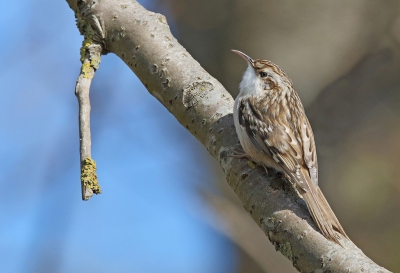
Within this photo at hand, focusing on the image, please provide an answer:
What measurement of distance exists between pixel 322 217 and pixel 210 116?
30.7 inches

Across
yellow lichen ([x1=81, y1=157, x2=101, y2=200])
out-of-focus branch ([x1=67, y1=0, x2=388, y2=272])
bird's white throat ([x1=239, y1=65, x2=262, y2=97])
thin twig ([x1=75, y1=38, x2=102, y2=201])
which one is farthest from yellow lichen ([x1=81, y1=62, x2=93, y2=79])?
bird's white throat ([x1=239, y1=65, x2=262, y2=97])

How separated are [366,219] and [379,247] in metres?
0.26

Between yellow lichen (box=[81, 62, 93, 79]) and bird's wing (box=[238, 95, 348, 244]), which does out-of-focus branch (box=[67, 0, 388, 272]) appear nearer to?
bird's wing (box=[238, 95, 348, 244])

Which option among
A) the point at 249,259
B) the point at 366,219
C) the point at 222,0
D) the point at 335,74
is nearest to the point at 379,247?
the point at 366,219

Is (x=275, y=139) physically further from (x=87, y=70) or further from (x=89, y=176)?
(x=89, y=176)

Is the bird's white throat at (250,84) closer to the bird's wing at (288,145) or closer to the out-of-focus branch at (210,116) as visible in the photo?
the bird's wing at (288,145)

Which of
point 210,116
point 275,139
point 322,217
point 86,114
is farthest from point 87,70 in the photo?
point 322,217

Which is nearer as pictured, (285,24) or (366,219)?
(366,219)

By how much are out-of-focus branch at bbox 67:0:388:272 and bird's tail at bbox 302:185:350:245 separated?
3 centimetres

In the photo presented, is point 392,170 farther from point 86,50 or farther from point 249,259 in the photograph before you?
point 86,50

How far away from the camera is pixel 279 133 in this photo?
2.90m

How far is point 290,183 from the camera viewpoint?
233 cm

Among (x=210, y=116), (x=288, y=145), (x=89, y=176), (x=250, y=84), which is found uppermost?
(x=250, y=84)

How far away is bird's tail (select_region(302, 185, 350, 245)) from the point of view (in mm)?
1877
